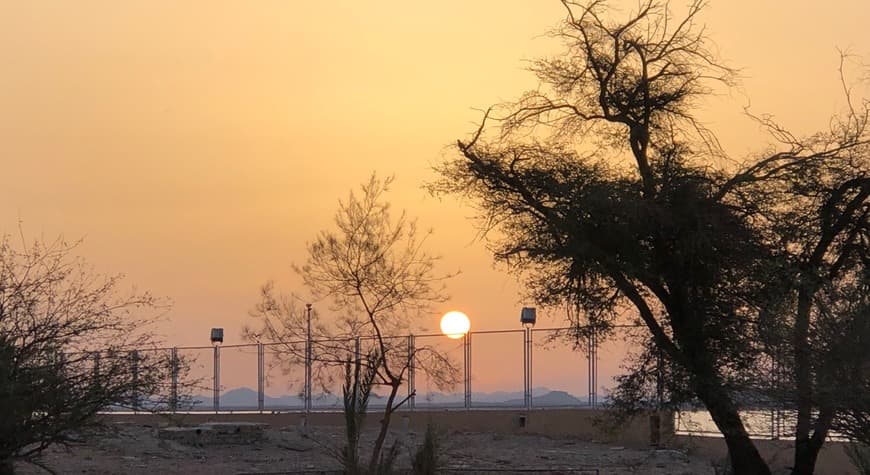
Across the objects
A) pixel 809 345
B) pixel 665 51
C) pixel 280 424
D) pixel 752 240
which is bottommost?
pixel 280 424

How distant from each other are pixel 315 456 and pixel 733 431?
40.9 feet

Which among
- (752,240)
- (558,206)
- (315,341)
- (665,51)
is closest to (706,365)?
(752,240)

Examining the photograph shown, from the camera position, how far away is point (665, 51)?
865 inches

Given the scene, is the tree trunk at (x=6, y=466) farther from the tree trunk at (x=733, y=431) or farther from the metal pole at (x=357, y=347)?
the metal pole at (x=357, y=347)

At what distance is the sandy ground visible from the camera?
25.2 metres

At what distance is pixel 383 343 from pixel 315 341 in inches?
128

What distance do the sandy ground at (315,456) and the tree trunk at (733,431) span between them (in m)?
4.16

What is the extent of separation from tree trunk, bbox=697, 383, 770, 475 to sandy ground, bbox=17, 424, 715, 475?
4155 millimetres

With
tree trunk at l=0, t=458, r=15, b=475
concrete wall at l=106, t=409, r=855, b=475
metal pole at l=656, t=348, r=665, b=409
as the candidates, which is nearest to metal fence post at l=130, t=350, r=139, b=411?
tree trunk at l=0, t=458, r=15, b=475

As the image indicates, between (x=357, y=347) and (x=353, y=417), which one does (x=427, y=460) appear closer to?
(x=353, y=417)

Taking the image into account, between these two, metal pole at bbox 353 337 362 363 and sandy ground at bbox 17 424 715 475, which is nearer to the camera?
sandy ground at bbox 17 424 715 475

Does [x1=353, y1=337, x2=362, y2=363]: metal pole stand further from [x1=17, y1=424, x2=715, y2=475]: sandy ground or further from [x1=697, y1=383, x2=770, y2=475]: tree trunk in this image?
[x1=697, y1=383, x2=770, y2=475]: tree trunk

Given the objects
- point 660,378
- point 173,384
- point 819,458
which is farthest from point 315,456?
point 173,384

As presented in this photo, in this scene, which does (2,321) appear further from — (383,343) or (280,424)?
(280,424)
